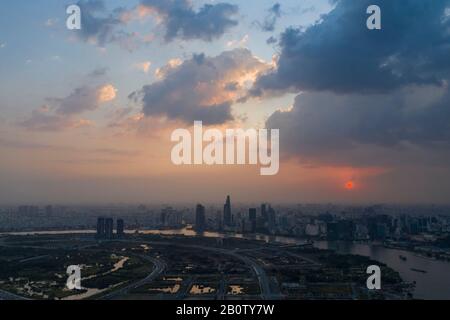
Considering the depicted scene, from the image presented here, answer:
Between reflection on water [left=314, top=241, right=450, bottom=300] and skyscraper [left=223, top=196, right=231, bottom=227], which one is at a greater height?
skyscraper [left=223, top=196, right=231, bottom=227]

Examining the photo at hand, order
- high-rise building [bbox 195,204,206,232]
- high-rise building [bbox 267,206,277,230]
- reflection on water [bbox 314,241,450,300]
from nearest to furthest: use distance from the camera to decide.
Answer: reflection on water [bbox 314,241,450,300], high-rise building [bbox 195,204,206,232], high-rise building [bbox 267,206,277,230]

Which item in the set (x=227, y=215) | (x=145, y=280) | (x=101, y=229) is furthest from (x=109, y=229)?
(x=145, y=280)

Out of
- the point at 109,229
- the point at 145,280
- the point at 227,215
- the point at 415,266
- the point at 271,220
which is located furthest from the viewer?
the point at 227,215

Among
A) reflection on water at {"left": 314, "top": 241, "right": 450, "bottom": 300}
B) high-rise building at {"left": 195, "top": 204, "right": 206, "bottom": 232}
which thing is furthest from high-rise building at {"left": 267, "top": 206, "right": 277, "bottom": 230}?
reflection on water at {"left": 314, "top": 241, "right": 450, "bottom": 300}

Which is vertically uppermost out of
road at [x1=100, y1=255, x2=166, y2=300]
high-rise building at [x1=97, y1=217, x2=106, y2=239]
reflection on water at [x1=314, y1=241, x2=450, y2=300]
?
high-rise building at [x1=97, y1=217, x2=106, y2=239]

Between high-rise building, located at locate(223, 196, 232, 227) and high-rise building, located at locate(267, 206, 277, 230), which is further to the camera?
high-rise building, located at locate(223, 196, 232, 227)

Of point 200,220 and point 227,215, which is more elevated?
point 227,215

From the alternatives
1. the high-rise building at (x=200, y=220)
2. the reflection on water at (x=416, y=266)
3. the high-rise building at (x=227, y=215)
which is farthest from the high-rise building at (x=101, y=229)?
the reflection on water at (x=416, y=266)

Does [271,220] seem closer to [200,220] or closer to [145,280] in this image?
[200,220]

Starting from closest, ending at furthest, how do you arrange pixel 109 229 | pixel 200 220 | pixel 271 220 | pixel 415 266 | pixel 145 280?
pixel 145 280 < pixel 415 266 < pixel 109 229 < pixel 200 220 < pixel 271 220

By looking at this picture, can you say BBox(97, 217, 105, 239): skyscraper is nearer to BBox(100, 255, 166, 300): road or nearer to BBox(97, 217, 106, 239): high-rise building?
BBox(97, 217, 106, 239): high-rise building

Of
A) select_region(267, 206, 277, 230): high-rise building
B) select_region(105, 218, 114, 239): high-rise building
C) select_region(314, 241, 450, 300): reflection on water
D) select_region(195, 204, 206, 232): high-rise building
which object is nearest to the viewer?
select_region(314, 241, 450, 300): reflection on water

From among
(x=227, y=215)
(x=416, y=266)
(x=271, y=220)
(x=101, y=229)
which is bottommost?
(x=416, y=266)
